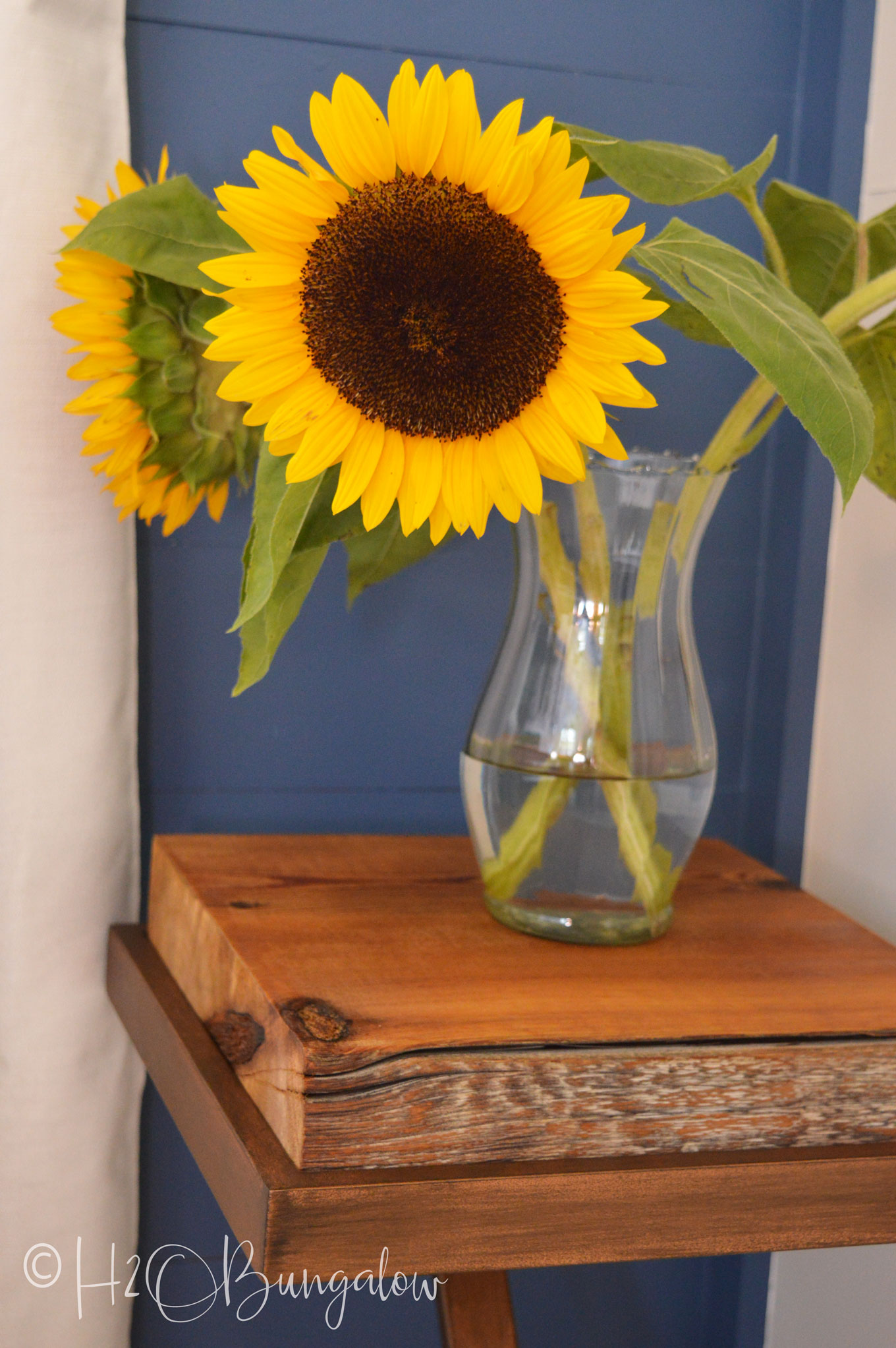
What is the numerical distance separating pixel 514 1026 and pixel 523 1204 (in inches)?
3.0

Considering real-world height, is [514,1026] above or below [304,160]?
below

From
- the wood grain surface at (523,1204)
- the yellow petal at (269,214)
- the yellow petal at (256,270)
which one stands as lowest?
the wood grain surface at (523,1204)

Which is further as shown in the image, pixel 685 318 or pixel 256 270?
pixel 685 318

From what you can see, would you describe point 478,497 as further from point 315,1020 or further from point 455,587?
point 455,587

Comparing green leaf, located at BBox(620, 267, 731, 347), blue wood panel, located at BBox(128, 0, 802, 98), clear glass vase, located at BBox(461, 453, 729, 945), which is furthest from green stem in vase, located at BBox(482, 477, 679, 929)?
blue wood panel, located at BBox(128, 0, 802, 98)

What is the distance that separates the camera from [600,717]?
0.67 metres

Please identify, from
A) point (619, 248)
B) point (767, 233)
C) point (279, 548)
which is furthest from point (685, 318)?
point (279, 548)

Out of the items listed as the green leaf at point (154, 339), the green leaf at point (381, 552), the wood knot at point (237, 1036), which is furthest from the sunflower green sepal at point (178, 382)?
the wood knot at point (237, 1036)

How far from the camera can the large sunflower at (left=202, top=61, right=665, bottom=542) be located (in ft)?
1.65

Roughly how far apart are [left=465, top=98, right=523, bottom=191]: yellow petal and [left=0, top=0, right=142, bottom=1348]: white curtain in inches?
14.5

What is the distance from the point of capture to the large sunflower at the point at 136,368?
701 millimetres

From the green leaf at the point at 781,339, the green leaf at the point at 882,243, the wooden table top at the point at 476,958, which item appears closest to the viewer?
the green leaf at the point at 781,339

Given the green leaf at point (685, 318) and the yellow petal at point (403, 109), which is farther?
the green leaf at point (685, 318)

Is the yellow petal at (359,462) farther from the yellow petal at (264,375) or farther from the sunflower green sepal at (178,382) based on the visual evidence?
the sunflower green sepal at (178,382)
